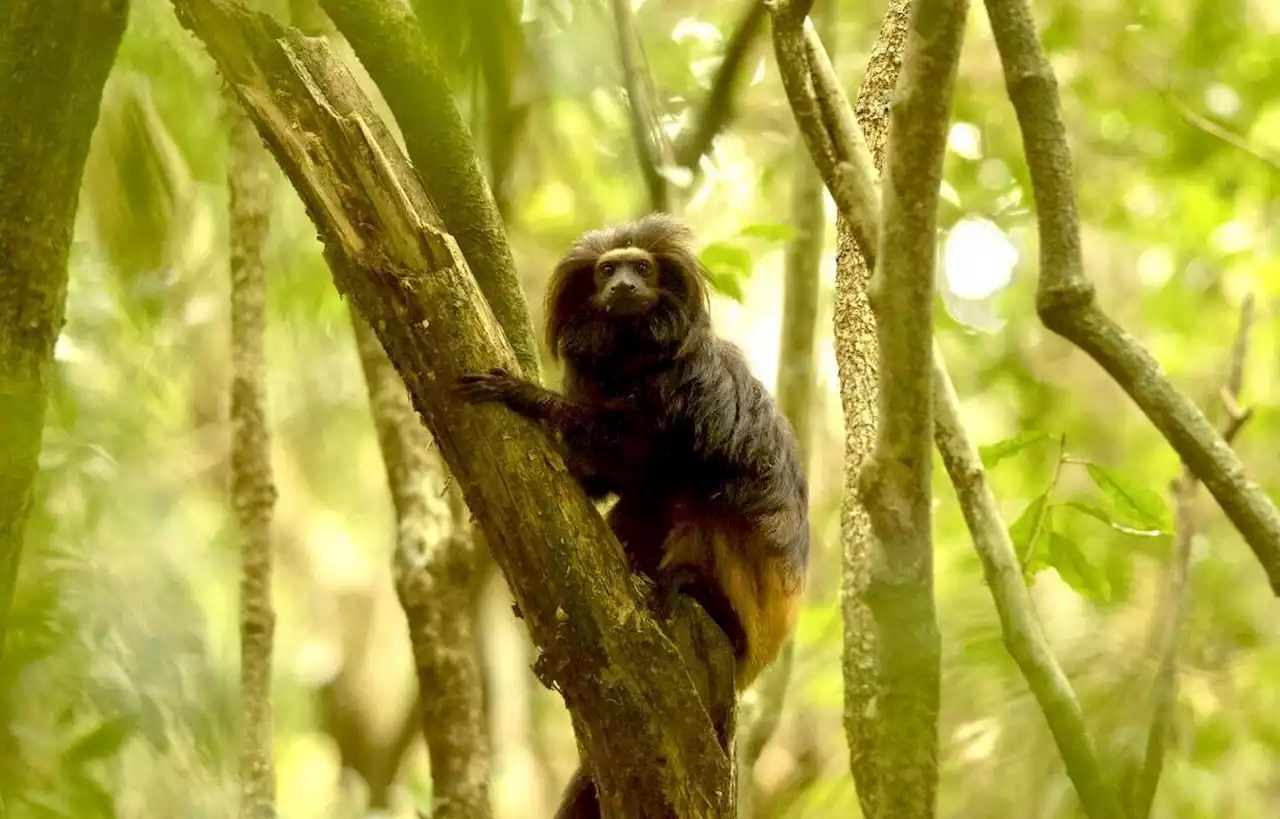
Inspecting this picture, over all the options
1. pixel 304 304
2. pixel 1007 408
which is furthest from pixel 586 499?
pixel 1007 408

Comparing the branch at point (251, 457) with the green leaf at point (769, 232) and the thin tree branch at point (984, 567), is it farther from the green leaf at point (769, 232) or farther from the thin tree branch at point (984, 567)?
the thin tree branch at point (984, 567)

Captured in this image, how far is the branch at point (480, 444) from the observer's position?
2.71 metres

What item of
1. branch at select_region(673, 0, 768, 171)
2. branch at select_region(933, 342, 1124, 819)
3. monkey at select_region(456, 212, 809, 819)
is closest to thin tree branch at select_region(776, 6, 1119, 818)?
branch at select_region(933, 342, 1124, 819)

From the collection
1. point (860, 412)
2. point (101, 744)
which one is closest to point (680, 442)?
point (860, 412)

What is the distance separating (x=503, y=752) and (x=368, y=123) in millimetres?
5204

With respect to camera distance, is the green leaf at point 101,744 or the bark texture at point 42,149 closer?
the green leaf at point 101,744

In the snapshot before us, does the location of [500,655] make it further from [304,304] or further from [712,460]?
[712,460]

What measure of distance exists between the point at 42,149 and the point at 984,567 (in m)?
2.35

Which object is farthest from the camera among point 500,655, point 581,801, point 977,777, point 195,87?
point 500,655

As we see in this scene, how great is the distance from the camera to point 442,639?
14.7ft

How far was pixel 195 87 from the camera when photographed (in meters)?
4.70

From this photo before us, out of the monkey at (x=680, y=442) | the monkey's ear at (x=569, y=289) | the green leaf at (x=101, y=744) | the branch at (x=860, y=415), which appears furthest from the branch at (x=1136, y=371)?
the green leaf at (x=101, y=744)

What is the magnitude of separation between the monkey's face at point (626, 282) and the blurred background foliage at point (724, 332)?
261 millimetres

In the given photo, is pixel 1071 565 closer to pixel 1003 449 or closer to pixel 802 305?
pixel 1003 449
